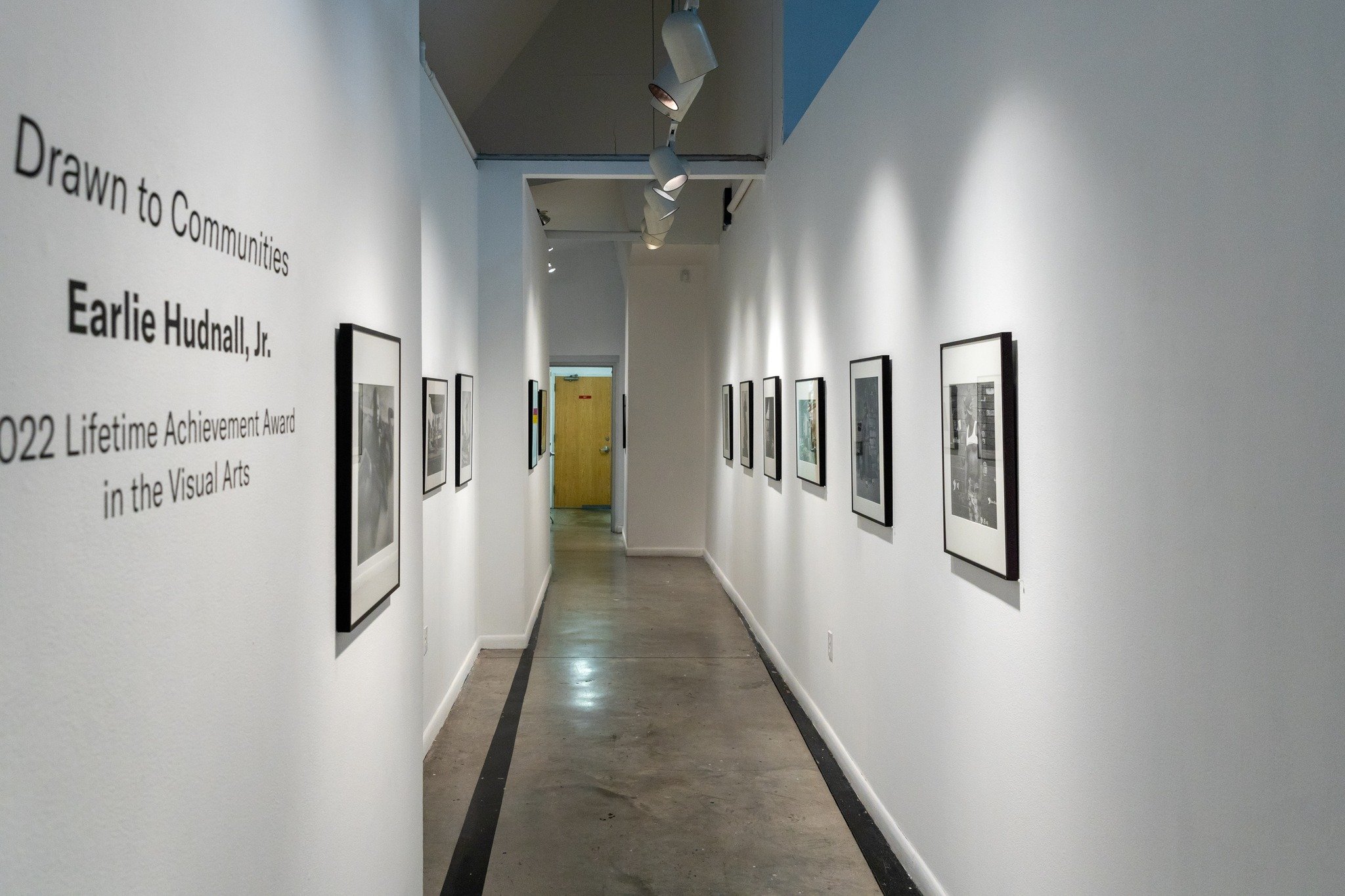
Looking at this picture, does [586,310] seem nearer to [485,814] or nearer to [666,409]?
[666,409]

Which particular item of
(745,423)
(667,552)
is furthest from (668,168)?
(667,552)

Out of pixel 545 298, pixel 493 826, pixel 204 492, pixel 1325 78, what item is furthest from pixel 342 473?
pixel 545 298

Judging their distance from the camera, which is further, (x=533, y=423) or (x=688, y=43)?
(x=533, y=423)

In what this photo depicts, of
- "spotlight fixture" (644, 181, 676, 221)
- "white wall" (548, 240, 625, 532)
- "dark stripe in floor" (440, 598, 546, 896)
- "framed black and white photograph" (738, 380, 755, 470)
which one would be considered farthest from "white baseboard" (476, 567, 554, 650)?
"white wall" (548, 240, 625, 532)

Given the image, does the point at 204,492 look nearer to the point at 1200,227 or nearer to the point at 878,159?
the point at 1200,227

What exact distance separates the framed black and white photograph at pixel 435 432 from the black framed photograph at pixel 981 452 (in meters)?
2.18

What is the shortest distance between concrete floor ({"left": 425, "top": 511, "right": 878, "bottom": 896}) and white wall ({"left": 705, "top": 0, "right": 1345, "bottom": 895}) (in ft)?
1.74

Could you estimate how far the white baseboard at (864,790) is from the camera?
297 centimetres

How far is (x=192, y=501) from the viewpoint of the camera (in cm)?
118

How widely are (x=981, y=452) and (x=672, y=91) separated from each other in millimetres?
Result: 2506

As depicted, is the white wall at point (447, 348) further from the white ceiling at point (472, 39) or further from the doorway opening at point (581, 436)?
the doorway opening at point (581, 436)

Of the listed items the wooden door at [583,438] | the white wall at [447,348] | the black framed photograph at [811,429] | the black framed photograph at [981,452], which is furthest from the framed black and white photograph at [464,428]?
the wooden door at [583,438]

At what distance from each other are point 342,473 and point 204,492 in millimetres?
596

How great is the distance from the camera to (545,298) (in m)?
7.98
